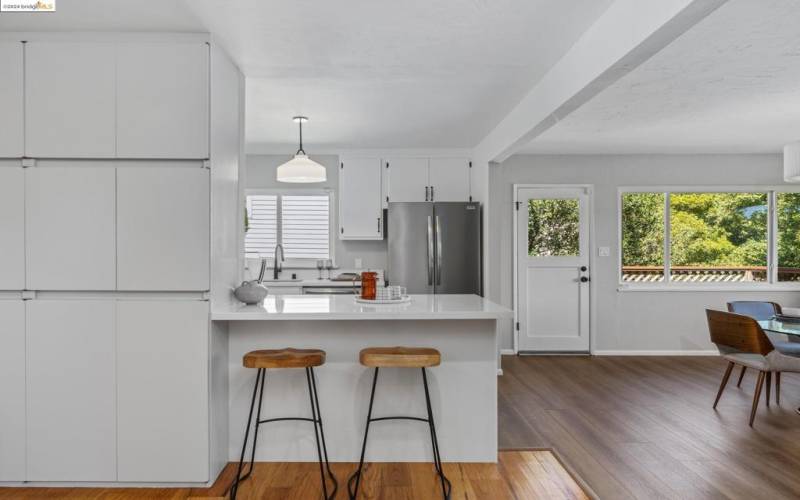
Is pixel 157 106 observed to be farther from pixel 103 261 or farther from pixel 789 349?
pixel 789 349

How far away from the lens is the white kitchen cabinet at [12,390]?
2715 millimetres

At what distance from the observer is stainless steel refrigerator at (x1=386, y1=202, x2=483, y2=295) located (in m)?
5.32

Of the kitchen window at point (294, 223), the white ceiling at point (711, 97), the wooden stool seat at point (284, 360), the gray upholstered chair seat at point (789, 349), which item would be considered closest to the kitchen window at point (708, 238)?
the white ceiling at point (711, 97)

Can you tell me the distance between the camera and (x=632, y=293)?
623 cm

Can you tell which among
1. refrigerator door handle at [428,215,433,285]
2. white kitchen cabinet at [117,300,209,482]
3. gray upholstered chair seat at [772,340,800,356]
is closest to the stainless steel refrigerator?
refrigerator door handle at [428,215,433,285]

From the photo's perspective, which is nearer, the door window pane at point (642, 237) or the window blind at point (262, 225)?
the window blind at point (262, 225)

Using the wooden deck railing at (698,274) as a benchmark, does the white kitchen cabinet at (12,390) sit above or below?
below

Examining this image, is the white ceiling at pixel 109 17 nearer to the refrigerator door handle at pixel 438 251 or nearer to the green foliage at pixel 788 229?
the refrigerator door handle at pixel 438 251

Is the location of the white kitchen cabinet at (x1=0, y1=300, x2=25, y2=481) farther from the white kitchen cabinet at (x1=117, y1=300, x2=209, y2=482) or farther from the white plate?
the white plate

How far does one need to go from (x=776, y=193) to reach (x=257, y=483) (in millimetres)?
6525

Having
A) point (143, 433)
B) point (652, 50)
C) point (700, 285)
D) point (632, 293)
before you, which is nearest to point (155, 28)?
point (143, 433)

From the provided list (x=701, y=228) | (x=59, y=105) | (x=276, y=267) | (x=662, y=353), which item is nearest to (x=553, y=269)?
(x=662, y=353)

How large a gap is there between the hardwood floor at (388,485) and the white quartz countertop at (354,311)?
87cm

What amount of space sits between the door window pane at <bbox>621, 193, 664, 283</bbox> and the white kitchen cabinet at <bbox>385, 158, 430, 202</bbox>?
2.50m
